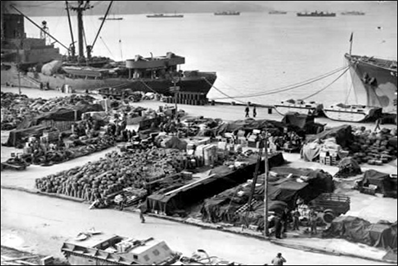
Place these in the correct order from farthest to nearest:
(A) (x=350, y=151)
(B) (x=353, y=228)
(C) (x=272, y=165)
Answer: (A) (x=350, y=151) → (C) (x=272, y=165) → (B) (x=353, y=228)

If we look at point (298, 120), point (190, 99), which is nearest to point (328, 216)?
point (298, 120)

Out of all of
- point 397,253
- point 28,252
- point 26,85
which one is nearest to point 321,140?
point 397,253

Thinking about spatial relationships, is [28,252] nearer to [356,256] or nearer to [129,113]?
[356,256]

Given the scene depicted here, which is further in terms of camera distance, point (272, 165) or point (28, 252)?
point (272, 165)

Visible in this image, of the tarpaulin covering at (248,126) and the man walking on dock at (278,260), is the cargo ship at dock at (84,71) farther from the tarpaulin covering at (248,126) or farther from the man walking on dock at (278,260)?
the man walking on dock at (278,260)

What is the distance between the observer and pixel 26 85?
22.9 metres

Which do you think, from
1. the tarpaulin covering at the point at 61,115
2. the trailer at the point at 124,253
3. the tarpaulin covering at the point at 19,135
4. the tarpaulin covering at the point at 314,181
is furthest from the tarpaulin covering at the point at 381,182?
the tarpaulin covering at the point at 61,115

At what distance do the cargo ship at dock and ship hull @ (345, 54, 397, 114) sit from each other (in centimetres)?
Answer: 492

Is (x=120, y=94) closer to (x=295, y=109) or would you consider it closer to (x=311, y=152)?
(x=295, y=109)

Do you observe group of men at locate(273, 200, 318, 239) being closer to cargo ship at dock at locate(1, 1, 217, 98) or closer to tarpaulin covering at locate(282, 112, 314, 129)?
tarpaulin covering at locate(282, 112, 314, 129)

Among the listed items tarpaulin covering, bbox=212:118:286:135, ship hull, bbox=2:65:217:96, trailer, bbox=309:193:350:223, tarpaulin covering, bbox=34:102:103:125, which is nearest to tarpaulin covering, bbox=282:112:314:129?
tarpaulin covering, bbox=212:118:286:135

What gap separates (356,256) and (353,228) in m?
0.51

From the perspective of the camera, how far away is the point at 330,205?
7926 millimetres

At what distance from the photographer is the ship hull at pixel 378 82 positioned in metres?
18.1
